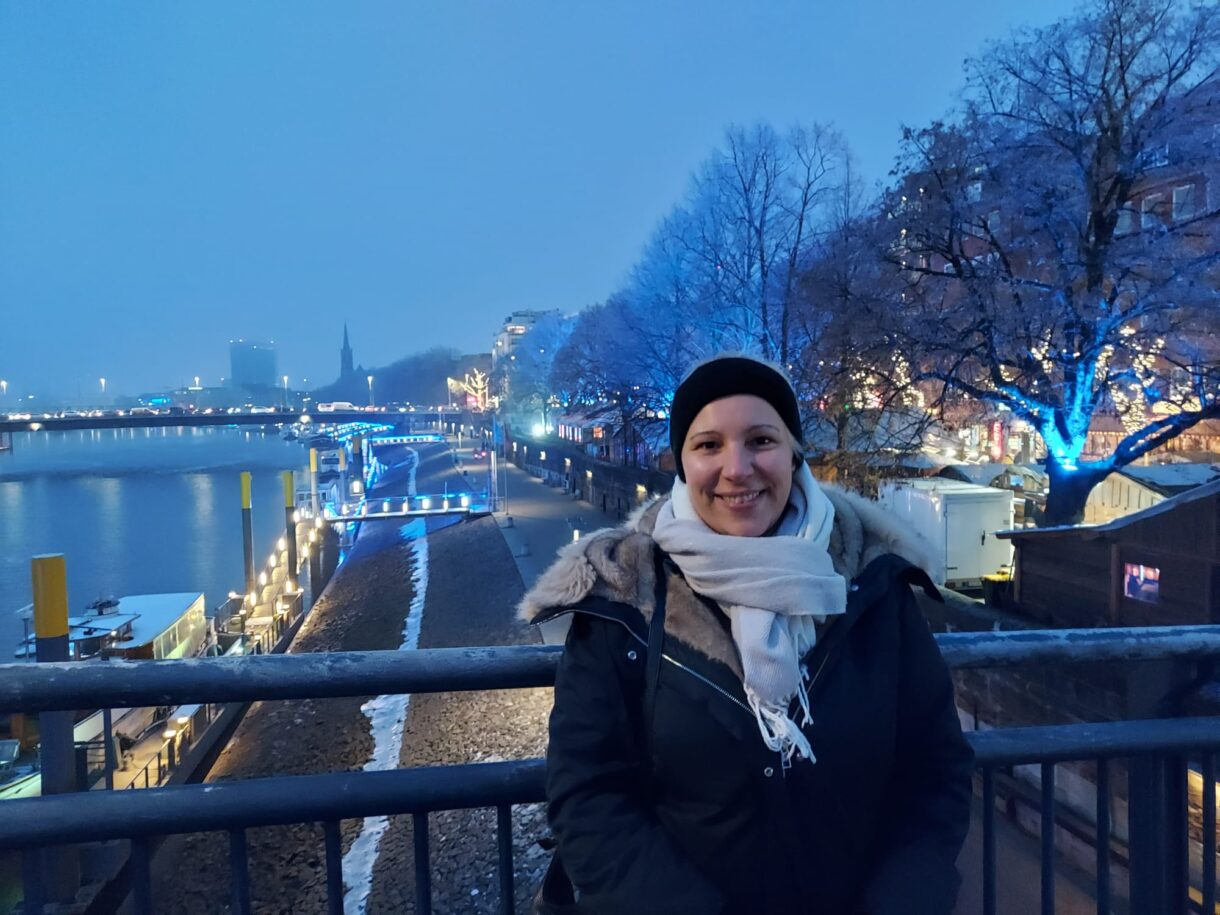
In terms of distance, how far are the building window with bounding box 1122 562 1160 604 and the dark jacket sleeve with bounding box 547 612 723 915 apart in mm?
11081

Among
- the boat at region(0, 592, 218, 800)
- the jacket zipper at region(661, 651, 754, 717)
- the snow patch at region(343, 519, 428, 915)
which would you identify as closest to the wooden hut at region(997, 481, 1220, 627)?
the jacket zipper at region(661, 651, 754, 717)

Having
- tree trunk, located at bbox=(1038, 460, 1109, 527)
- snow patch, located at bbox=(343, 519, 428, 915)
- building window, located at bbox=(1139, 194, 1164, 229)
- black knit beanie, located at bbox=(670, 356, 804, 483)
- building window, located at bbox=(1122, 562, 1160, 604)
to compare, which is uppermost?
building window, located at bbox=(1139, 194, 1164, 229)

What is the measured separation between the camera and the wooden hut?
9438 millimetres

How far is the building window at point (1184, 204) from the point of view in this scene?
490 inches

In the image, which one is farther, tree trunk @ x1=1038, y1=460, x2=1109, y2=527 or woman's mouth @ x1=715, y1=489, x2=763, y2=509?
tree trunk @ x1=1038, y1=460, x2=1109, y2=527

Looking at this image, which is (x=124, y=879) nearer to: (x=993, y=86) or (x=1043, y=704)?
(x=1043, y=704)

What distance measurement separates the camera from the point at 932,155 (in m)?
14.1

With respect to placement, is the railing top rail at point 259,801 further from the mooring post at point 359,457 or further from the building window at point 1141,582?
the mooring post at point 359,457

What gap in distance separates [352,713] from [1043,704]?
42.6ft

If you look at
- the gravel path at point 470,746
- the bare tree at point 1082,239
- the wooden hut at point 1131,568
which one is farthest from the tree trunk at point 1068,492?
the gravel path at point 470,746

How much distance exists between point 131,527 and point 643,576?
57.0 m

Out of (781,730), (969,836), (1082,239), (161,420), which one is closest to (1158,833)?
(781,730)

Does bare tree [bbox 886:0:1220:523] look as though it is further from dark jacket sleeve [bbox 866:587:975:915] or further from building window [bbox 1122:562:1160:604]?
dark jacket sleeve [bbox 866:587:975:915]

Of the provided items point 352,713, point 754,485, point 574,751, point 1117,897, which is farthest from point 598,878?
point 352,713
